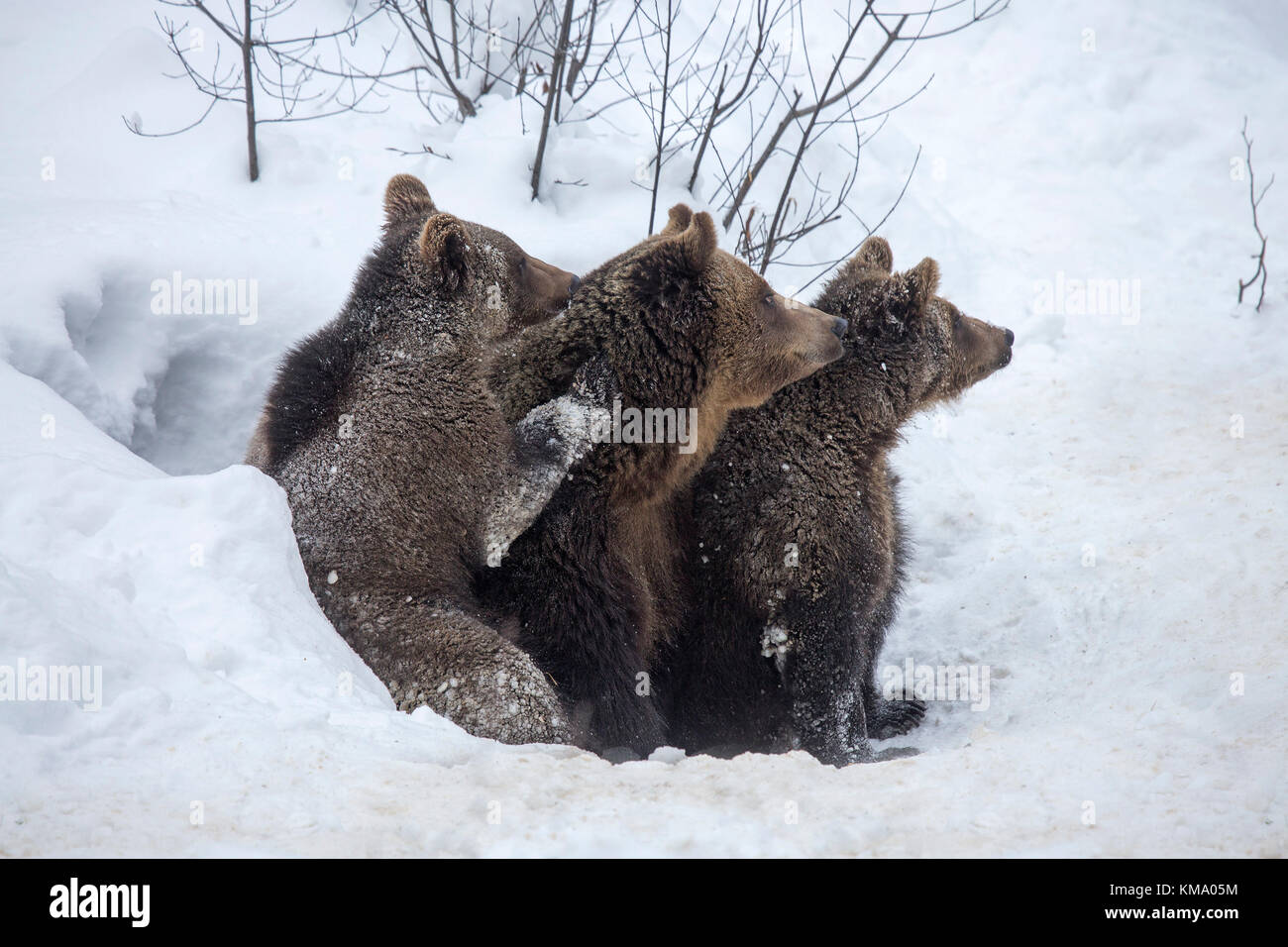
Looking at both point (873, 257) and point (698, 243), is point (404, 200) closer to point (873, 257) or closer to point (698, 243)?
point (698, 243)

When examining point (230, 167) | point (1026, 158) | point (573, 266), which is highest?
point (1026, 158)

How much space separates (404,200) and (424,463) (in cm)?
191

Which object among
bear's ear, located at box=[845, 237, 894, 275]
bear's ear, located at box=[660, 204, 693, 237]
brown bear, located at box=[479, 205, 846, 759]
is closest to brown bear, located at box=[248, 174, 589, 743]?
brown bear, located at box=[479, 205, 846, 759]

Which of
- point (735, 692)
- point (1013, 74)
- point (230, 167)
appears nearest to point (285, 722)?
point (735, 692)

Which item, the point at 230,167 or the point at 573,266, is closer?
the point at 573,266

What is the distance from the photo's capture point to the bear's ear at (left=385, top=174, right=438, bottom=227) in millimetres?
6070

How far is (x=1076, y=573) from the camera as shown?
6.73 meters

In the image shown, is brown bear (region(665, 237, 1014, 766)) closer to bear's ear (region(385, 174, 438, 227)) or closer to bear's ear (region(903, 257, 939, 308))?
bear's ear (region(903, 257, 939, 308))

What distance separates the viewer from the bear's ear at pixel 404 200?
6.07 meters

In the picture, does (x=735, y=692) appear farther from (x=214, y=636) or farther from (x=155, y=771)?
(x=155, y=771)

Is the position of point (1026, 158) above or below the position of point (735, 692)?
above

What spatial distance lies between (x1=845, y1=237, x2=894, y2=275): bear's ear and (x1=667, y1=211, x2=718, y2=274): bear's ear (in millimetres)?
1365

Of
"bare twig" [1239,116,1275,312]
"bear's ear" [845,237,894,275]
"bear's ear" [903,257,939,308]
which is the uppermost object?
"bare twig" [1239,116,1275,312]

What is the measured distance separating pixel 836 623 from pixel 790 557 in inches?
16.4
